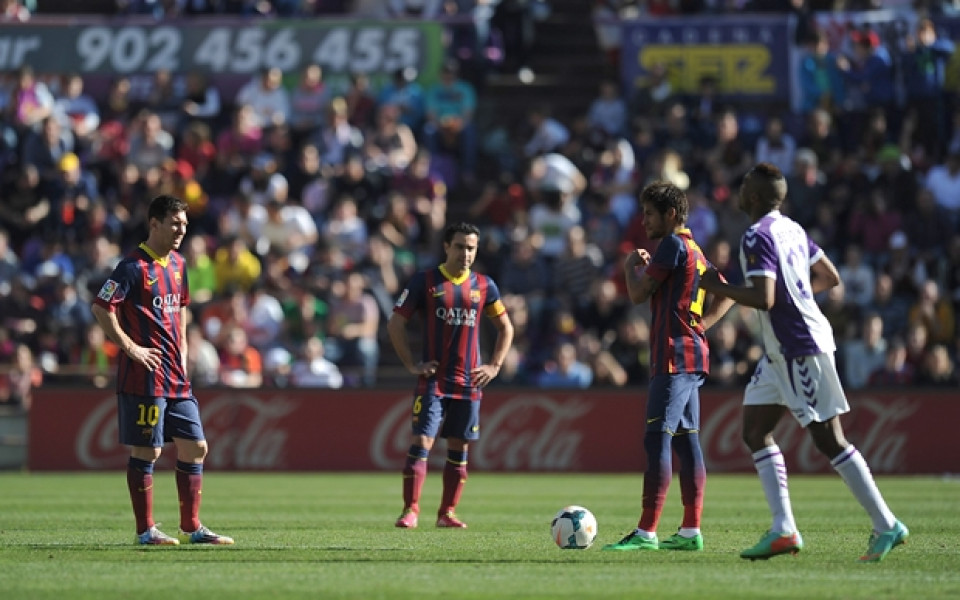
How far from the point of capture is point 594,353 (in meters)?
24.2

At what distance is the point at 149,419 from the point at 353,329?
13.1 meters

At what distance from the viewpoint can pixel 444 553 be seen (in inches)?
436

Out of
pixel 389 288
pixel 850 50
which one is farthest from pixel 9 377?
pixel 850 50

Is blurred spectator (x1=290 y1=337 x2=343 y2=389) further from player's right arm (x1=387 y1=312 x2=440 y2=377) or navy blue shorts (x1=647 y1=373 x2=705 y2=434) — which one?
navy blue shorts (x1=647 y1=373 x2=705 y2=434)

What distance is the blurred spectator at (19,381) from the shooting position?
2472cm

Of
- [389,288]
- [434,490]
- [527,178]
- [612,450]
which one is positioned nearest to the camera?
[434,490]

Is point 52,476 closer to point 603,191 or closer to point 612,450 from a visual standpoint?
point 612,450

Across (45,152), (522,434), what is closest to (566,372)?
(522,434)

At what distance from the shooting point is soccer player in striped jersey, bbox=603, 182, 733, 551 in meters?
11.2

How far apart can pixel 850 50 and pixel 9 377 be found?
1468 cm

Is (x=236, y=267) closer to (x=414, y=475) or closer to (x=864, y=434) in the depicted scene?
(x=864, y=434)

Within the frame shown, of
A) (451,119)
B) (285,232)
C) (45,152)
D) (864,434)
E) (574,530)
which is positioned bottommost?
(574,530)

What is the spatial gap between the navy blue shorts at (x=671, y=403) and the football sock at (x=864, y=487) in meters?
1.31

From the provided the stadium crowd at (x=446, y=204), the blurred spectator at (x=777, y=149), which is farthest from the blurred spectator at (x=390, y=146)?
the blurred spectator at (x=777, y=149)
